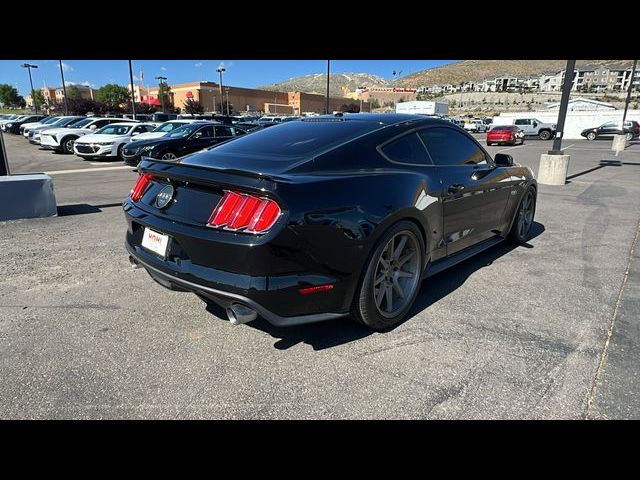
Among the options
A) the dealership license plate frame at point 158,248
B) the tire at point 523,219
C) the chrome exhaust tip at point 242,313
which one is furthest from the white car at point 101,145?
the chrome exhaust tip at point 242,313

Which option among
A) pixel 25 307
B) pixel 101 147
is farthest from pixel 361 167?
pixel 101 147

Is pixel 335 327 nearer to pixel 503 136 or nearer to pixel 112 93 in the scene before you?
pixel 503 136

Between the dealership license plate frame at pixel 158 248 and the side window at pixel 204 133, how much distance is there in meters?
10.5

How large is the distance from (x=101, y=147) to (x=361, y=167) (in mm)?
15082

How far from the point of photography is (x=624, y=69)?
363 feet

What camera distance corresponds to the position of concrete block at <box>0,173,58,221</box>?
6.16 metres

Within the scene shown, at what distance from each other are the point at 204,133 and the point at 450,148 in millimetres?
10558

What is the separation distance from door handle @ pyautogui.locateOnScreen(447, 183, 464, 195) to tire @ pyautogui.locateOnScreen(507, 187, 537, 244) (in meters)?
1.60

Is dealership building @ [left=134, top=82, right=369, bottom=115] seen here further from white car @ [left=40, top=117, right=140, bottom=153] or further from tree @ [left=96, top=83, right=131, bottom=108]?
white car @ [left=40, top=117, right=140, bottom=153]

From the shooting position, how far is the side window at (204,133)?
42.0ft

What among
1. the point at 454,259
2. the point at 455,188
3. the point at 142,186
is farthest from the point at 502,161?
the point at 142,186

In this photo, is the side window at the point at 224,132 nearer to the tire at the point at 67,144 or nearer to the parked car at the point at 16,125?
the tire at the point at 67,144

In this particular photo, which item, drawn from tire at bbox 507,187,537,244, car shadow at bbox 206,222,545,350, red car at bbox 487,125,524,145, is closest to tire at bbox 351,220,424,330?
car shadow at bbox 206,222,545,350
